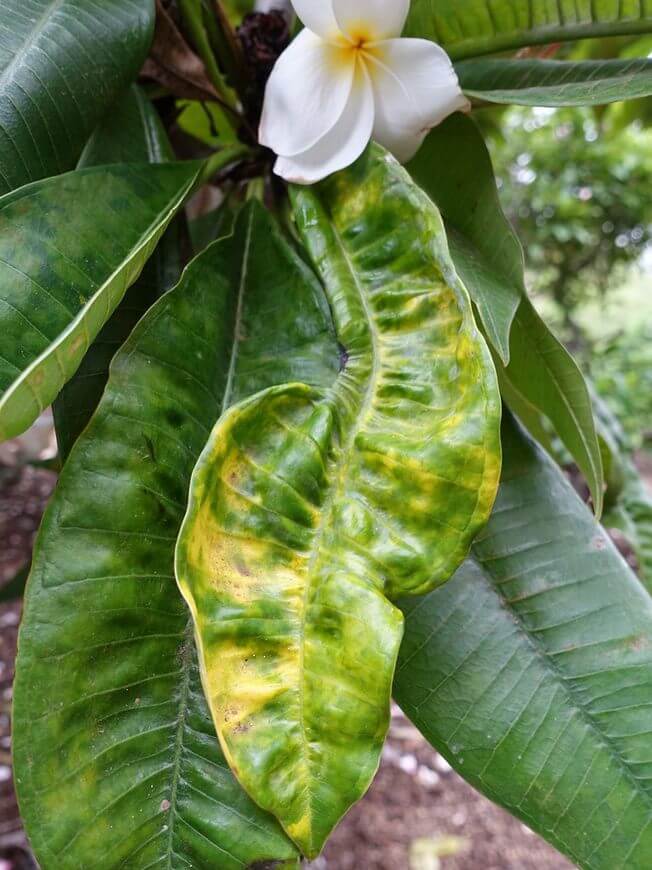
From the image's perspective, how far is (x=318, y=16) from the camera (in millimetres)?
434

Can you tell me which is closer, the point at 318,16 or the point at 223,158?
the point at 318,16

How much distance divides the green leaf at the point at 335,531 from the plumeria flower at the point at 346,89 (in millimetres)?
79

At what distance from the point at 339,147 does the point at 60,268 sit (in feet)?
0.60

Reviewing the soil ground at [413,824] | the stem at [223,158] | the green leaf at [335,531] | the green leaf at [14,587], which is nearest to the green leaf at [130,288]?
the stem at [223,158]

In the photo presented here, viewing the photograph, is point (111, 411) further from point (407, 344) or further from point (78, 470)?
point (407, 344)

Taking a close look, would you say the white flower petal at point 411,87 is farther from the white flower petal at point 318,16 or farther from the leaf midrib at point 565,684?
the leaf midrib at point 565,684

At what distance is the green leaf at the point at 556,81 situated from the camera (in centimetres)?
42

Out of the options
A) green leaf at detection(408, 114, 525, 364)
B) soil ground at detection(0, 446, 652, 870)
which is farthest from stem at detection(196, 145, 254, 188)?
soil ground at detection(0, 446, 652, 870)

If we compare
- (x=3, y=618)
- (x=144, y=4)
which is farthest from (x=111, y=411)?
(x=3, y=618)

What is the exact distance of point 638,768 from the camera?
0.42m

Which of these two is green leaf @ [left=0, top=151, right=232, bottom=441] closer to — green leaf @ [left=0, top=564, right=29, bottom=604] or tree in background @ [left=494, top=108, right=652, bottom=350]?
green leaf @ [left=0, top=564, right=29, bottom=604]

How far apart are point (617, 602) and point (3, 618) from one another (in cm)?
185

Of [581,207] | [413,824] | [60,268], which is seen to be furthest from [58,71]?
[581,207]

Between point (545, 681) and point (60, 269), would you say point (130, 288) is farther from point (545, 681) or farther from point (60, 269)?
point (545, 681)
